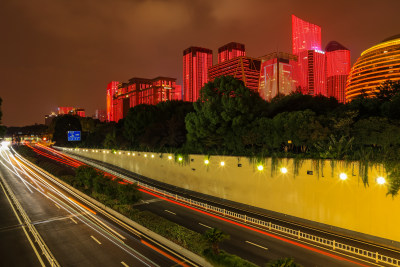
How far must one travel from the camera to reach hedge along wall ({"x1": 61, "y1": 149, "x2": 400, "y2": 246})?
17078 mm

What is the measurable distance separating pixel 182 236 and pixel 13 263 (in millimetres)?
9304

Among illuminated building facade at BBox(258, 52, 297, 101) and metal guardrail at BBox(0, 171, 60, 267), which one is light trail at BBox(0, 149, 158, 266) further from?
illuminated building facade at BBox(258, 52, 297, 101)

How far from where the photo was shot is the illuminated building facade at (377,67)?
252 feet

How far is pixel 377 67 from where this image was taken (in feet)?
Result: 263

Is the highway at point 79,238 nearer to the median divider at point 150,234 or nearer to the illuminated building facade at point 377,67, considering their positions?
the median divider at point 150,234

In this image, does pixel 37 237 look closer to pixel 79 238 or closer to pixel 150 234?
pixel 79 238

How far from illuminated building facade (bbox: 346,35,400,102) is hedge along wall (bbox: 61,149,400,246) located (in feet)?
203

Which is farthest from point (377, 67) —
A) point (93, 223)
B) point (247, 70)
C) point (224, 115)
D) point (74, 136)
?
point (93, 223)

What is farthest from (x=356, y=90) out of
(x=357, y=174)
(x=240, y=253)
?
(x=240, y=253)

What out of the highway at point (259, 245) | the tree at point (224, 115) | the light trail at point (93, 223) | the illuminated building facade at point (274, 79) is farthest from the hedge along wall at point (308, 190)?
the illuminated building facade at point (274, 79)

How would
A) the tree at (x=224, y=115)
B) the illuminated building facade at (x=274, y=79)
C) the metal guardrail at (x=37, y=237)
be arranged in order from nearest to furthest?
1. the metal guardrail at (x=37, y=237)
2. the tree at (x=224, y=115)
3. the illuminated building facade at (x=274, y=79)

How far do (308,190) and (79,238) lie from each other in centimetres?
1719

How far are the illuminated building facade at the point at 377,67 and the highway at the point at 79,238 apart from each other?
75398 mm

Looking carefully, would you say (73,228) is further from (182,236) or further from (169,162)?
(169,162)
